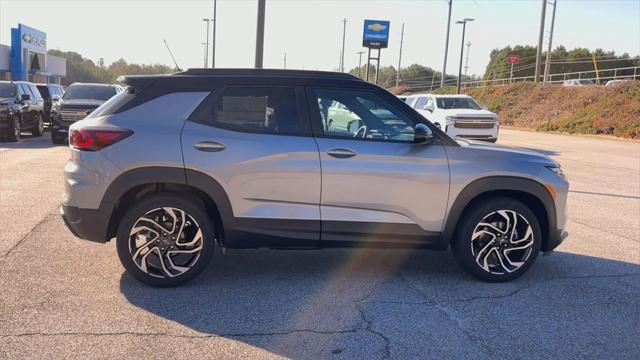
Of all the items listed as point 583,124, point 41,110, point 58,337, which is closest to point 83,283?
point 58,337

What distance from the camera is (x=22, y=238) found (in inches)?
243

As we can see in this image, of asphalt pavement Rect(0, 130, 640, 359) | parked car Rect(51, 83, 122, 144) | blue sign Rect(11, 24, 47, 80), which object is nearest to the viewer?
asphalt pavement Rect(0, 130, 640, 359)

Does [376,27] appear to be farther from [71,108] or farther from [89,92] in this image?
[71,108]

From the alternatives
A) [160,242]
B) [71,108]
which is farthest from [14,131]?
[160,242]

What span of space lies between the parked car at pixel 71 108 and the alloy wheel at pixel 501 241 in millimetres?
13177

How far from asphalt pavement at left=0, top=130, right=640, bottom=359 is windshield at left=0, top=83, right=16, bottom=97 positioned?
459 inches

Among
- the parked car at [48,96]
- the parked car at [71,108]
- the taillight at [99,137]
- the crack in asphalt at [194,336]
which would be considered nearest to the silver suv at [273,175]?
the taillight at [99,137]

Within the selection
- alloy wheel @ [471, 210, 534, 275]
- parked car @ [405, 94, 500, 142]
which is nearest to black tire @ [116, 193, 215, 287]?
alloy wheel @ [471, 210, 534, 275]

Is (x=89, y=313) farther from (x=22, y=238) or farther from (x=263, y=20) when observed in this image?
(x=263, y=20)

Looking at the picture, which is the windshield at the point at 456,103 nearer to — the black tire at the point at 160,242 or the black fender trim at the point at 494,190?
the black fender trim at the point at 494,190

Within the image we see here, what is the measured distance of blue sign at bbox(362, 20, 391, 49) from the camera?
54344mm

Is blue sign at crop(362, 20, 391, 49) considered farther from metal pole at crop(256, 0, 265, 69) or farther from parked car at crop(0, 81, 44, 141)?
metal pole at crop(256, 0, 265, 69)

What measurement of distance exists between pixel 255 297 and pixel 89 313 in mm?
1266

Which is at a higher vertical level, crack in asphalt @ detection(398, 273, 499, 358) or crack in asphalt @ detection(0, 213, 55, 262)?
crack in asphalt @ detection(398, 273, 499, 358)
